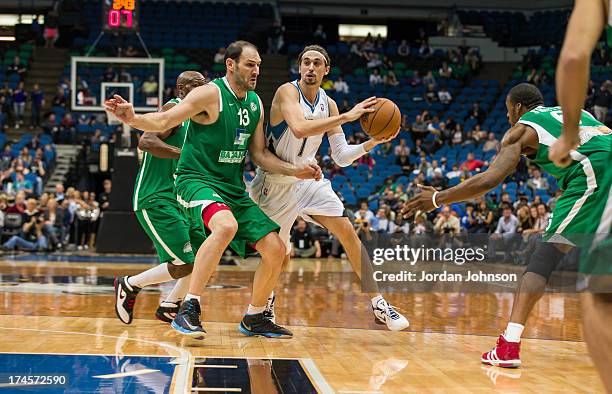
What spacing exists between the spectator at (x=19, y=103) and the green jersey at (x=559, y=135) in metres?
20.2

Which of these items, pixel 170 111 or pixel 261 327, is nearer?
pixel 170 111

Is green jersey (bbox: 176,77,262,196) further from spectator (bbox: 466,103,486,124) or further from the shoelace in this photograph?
spectator (bbox: 466,103,486,124)

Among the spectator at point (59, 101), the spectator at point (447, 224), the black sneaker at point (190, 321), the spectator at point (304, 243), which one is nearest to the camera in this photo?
the black sneaker at point (190, 321)

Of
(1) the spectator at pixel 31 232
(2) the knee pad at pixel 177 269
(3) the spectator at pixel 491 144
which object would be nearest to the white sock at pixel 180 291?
(2) the knee pad at pixel 177 269

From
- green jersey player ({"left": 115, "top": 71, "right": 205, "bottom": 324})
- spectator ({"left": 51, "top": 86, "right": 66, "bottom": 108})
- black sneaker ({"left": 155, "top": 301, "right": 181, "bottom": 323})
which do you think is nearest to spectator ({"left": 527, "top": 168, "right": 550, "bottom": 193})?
green jersey player ({"left": 115, "top": 71, "right": 205, "bottom": 324})

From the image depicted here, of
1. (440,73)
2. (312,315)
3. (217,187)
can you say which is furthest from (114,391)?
(440,73)

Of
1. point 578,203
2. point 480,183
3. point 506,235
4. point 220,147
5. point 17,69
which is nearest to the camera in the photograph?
point 480,183

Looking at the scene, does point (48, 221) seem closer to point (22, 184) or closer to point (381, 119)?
point (22, 184)

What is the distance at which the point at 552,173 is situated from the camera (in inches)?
186

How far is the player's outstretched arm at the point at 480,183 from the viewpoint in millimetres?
4117

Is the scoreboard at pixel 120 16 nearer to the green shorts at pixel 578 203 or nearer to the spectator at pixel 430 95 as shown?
the spectator at pixel 430 95

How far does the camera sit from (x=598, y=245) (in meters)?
2.44

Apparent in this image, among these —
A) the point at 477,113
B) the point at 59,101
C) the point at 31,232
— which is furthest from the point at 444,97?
the point at 31,232

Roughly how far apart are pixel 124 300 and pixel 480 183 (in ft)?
10.3
